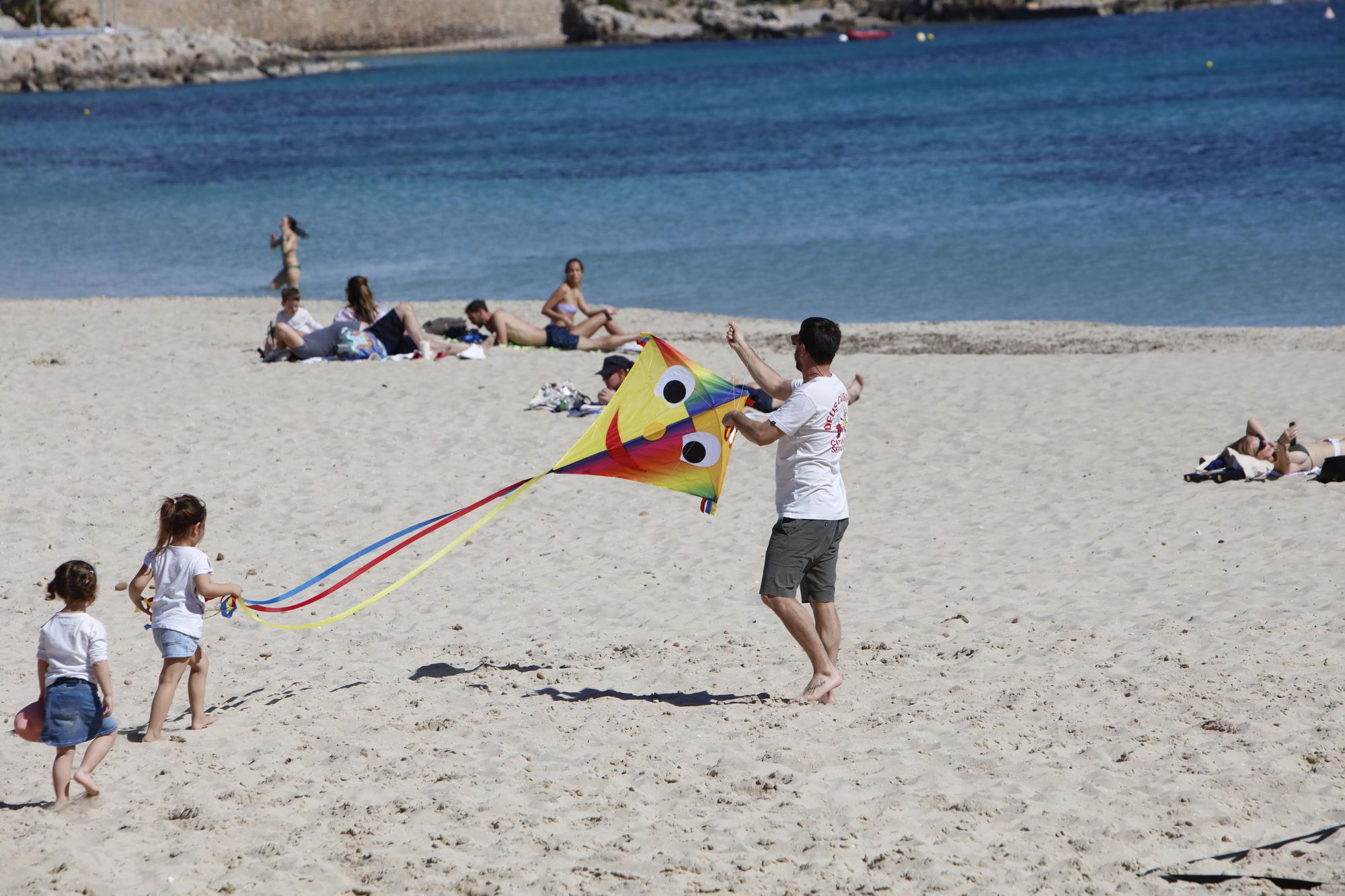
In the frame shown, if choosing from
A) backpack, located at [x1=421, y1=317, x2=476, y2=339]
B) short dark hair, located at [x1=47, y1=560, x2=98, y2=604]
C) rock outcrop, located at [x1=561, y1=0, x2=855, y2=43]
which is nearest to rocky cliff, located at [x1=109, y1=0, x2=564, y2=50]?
rock outcrop, located at [x1=561, y1=0, x2=855, y2=43]

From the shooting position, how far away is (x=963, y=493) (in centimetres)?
964

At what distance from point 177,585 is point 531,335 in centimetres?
903

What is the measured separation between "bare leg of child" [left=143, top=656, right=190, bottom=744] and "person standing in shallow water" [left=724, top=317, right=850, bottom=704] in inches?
101

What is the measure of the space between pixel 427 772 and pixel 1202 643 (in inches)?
154

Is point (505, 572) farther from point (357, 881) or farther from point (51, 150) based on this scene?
point (51, 150)

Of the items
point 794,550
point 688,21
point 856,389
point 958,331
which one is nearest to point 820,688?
point 794,550

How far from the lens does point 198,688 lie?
577 centimetres

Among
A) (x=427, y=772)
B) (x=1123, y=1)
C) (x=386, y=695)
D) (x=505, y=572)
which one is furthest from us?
(x=1123, y=1)

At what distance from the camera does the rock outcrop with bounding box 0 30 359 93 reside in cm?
7375

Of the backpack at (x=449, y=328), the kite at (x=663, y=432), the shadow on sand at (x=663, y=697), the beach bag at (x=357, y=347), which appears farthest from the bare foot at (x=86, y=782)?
the backpack at (x=449, y=328)

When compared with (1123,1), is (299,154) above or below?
below

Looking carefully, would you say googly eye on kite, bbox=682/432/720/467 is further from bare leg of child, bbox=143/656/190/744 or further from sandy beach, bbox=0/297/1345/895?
bare leg of child, bbox=143/656/190/744

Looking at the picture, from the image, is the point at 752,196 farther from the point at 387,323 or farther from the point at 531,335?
the point at 387,323

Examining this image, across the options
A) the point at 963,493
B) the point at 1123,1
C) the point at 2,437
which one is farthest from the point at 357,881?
the point at 1123,1
